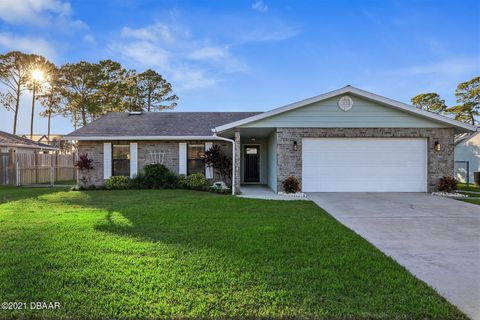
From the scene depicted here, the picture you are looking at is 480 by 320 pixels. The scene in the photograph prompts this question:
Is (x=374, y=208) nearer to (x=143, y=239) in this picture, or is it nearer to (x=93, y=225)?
(x=143, y=239)

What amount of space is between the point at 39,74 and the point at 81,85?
12.2ft

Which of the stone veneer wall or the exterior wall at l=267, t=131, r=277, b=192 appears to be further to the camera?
the stone veneer wall

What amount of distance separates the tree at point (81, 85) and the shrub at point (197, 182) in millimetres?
19041

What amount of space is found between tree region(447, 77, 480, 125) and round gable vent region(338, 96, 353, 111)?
23726mm

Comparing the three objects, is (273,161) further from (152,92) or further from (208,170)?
(152,92)

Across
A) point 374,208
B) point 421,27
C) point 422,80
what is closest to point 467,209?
point 374,208

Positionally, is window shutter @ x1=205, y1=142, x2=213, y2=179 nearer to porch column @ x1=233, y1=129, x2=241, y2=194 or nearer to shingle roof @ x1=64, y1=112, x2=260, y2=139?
shingle roof @ x1=64, y1=112, x2=260, y2=139

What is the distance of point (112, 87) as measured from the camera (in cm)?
2767

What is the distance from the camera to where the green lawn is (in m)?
2.78

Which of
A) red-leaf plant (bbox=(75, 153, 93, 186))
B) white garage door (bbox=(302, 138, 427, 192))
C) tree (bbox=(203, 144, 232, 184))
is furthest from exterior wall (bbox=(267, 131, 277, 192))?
red-leaf plant (bbox=(75, 153, 93, 186))

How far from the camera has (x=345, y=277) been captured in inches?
136

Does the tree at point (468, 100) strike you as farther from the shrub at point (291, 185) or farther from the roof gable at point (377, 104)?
the shrub at point (291, 185)

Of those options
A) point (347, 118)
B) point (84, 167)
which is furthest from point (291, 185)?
point (84, 167)

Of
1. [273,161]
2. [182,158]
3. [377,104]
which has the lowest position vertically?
[273,161]
